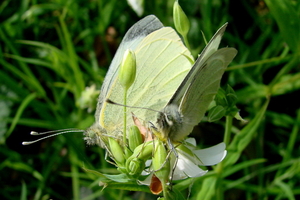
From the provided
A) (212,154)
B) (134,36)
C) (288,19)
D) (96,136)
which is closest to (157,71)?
(134,36)

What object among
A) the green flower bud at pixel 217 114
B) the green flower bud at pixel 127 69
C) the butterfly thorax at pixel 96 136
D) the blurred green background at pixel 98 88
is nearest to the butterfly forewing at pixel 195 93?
the green flower bud at pixel 217 114

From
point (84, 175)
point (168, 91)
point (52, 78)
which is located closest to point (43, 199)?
point (84, 175)

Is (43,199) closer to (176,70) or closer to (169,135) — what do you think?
(176,70)

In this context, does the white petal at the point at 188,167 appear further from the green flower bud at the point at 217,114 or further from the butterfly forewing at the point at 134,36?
the butterfly forewing at the point at 134,36

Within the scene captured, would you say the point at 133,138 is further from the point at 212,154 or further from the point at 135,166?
the point at 212,154

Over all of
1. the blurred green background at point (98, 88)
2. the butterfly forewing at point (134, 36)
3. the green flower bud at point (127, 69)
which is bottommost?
the blurred green background at point (98, 88)
